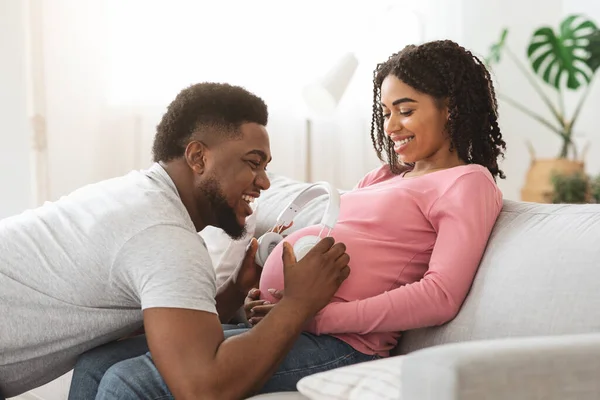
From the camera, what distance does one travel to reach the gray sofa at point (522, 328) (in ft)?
2.72

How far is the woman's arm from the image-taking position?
4.34 feet

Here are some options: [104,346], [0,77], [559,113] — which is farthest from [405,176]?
[559,113]

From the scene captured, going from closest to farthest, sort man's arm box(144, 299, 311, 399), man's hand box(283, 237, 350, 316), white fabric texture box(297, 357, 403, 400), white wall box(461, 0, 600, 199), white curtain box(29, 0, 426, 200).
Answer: white fabric texture box(297, 357, 403, 400), man's arm box(144, 299, 311, 399), man's hand box(283, 237, 350, 316), white curtain box(29, 0, 426, 200), white wall box(461, 0, 600, 199)

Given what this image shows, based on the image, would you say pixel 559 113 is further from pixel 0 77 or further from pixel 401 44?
pixel 0 77

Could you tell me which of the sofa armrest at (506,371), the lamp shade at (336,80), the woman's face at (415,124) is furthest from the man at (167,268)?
the lamp shade at (336,80)

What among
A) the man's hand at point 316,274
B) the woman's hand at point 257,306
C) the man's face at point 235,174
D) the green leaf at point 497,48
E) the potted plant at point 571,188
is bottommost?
the potted plant at point 571,188

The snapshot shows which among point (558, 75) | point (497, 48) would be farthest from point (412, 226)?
point (558, 75)

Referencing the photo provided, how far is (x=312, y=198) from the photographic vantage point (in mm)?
1582

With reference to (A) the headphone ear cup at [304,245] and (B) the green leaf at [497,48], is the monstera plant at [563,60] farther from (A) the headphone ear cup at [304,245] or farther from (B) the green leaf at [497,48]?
(A) the headphone ear cup at [304,245]

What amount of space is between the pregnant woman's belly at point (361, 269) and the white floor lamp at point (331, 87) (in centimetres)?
169

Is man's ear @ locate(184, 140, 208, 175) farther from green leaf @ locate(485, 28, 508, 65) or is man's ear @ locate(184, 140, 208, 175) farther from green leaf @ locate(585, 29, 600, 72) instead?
green leaf @ locate(585, 29, 600, 72)

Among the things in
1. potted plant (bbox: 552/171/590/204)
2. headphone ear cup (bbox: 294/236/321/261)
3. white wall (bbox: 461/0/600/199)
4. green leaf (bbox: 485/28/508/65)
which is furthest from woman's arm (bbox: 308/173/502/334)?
white wall (bbox: 461/0/600/199)

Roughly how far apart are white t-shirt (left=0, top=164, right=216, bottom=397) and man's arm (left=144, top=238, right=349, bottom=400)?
0.11 feet

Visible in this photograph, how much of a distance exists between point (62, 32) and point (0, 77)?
1.01 feet
